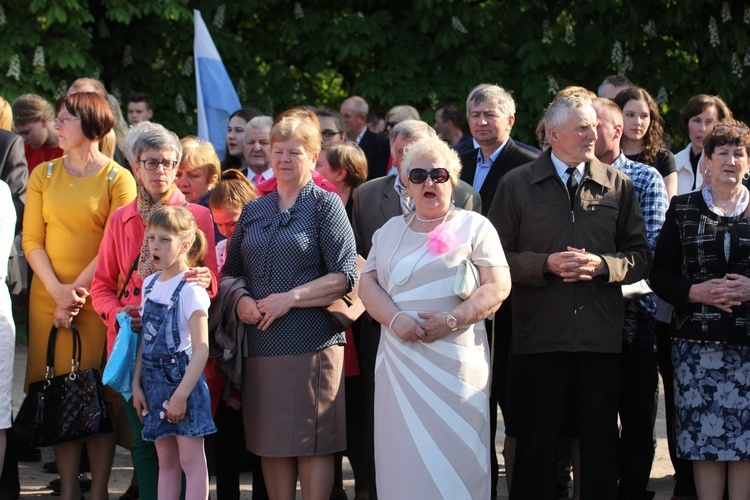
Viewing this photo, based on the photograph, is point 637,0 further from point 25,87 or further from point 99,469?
point 99,469

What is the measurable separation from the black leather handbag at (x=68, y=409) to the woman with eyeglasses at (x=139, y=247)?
0.22 meters

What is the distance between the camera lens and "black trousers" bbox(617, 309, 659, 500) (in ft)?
19.3

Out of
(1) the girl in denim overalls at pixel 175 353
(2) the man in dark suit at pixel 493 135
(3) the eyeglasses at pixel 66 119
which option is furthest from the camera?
(2) the man in dark suit at pixel 493 135

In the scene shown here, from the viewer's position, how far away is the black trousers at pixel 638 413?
5887mm

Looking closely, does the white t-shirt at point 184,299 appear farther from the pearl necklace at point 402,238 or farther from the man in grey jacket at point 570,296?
the man in grey jacket at point 570,296

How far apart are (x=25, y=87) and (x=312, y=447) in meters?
7.58

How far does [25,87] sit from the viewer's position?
11578 mm

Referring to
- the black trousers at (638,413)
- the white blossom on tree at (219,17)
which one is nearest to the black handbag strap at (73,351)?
the black trousers at (638,413)

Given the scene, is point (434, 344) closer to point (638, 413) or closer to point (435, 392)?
point (435, 392)

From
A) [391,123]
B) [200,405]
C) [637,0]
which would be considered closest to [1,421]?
[200,405]

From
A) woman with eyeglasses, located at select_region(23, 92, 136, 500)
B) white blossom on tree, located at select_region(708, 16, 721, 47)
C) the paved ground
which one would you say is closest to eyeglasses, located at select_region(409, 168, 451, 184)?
woman with eyeglasses, located at select_region(23, 92, 136, 500)

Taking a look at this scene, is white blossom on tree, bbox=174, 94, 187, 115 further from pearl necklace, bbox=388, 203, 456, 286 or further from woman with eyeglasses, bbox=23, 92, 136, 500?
pearl necklace, bbox=388, 203, 456, 286

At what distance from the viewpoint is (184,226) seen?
17.4 feet

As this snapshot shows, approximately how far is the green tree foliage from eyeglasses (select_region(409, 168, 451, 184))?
695 cm
